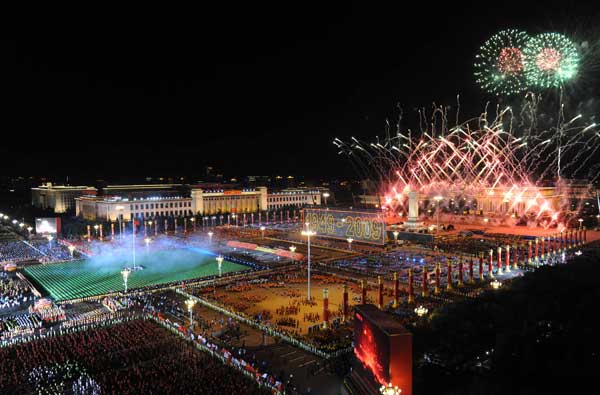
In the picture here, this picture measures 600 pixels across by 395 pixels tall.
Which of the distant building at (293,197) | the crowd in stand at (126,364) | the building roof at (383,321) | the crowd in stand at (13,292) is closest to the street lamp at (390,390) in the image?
the building roof at (383,321)

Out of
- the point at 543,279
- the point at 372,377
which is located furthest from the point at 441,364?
the point at 543,279

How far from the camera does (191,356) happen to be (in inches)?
829

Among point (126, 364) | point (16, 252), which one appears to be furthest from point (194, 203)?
point (126, 364)

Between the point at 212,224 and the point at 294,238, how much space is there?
58.0 feet

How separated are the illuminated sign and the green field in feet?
45.0

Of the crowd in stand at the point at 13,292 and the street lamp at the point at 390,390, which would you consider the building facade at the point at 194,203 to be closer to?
the crowd in stand at the point at 13,292

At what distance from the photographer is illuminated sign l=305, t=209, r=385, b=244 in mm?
48984

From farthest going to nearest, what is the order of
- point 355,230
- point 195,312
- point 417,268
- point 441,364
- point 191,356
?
1. point 355,230
2. point 417,268
3. point 195,312
4. point 191,356
5. point 441,364

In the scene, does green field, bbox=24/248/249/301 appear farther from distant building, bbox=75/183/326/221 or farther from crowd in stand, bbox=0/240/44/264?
distant building, bbox=75/183/326/221

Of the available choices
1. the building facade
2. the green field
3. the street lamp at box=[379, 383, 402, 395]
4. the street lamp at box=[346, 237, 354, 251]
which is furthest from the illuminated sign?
the street lamp at box=[379, 383, 402, 395]

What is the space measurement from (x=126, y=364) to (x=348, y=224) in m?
34.2

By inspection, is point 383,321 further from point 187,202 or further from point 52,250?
point 187,202

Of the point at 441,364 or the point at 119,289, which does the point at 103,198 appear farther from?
the point at 441,364

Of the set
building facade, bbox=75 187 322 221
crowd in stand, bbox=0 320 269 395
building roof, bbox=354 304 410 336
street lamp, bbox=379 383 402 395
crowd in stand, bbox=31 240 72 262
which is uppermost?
building facade, bbox=75 187 322 221
